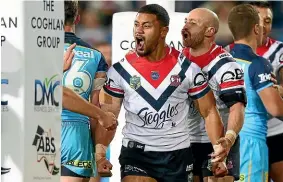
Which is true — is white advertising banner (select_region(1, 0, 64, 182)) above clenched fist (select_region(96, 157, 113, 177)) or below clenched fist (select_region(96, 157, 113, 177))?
above

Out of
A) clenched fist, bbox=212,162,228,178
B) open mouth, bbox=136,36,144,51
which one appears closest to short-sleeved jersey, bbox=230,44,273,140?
clenched fist, bbox=212,162,228,178

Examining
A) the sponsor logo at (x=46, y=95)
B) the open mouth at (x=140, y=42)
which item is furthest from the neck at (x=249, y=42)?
the sponsor logo at (x=46, y=95)

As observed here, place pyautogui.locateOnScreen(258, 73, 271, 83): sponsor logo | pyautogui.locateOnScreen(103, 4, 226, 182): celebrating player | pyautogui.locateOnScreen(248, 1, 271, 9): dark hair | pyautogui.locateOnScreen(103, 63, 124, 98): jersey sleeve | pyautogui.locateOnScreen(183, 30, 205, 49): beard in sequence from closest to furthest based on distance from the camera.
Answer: pyautogui.locateOnScreen(103, 4, 226, 182): celebrating player, pyautogui.locateOnScreen(103, 63, 124, 98): jersey sleeve, pyautogui.locateOnScreen(183, 30, 205, 49): beard, pyautogui.locateOnScreen(258, 73, 271, 83): sponsor logo, pyautogui.locateOnScreen(248, 1, 271, 9): dark hair

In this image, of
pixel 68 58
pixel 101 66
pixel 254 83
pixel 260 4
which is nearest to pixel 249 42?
pixel 254 83

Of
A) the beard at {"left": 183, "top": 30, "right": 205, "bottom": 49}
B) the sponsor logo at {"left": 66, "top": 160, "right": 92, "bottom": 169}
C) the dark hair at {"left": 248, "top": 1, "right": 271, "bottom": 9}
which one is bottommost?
the sponsor logo at {"left": 66, "top": 160, "right": 92, "bottom": 169}

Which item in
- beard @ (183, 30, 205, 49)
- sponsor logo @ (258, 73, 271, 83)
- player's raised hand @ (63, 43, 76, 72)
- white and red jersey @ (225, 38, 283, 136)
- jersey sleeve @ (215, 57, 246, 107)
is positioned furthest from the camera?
white and red jersey @ (225, 38, 283, 136)

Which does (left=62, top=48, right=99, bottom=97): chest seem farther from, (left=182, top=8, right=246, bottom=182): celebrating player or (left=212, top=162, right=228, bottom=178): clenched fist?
(left=212, top=162, right=228, bottom=178): clenched fist

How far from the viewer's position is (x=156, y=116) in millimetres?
11820

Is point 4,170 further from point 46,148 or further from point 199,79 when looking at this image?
point 199,79

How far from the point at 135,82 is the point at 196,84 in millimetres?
564

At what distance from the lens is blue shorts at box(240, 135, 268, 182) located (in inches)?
532

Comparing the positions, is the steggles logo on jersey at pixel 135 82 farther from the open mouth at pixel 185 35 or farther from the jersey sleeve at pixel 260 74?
the jersey sleeve at pixel 260 74

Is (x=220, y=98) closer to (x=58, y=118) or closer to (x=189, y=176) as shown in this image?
(x=189, y=176)

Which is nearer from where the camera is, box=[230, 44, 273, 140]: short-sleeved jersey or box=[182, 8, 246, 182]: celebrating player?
box=[182, 8, 246, 182]: celebrating player
